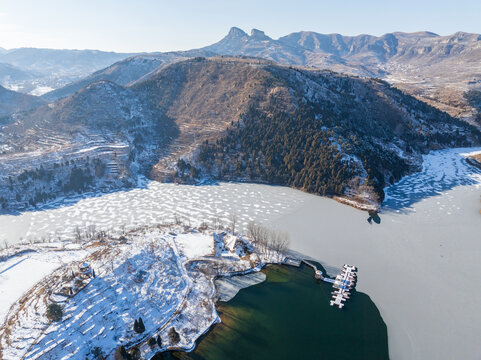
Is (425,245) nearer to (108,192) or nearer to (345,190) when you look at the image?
(345,190)

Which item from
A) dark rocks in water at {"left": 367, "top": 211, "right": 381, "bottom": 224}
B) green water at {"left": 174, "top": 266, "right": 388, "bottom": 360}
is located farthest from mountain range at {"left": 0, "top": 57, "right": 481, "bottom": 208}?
green water at {"left": 174, "top": 266, "right": 388, "bottom": 360}

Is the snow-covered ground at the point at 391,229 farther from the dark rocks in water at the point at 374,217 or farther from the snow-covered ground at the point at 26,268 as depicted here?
the snow-covered ground at the point at 26,268

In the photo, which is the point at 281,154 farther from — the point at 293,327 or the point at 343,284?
the point at 293,327

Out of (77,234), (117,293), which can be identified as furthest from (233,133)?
(117,293)

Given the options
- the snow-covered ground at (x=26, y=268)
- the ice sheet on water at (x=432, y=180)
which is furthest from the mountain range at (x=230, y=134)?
the snow-covered ground at (x=26, y=268)

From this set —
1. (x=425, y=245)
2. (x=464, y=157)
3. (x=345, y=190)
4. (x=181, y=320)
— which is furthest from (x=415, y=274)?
(x=464, y=157)

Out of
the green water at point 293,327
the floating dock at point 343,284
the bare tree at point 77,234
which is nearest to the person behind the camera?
the green water at point 293,327
